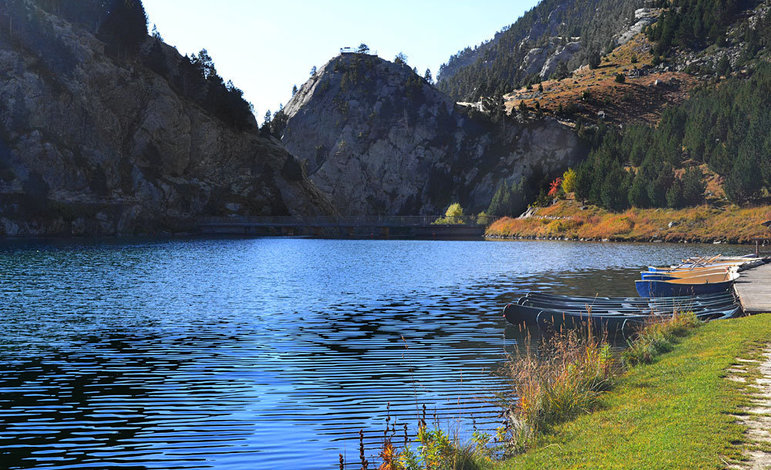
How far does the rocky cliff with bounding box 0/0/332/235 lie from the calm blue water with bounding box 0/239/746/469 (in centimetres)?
8511

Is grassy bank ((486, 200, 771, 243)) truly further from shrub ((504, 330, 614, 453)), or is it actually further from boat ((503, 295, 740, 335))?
shrub ((504, 330, 614, 453))

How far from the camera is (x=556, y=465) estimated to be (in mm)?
10211

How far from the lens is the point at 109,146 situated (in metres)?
141

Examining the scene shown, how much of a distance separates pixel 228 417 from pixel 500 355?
37.4 feet

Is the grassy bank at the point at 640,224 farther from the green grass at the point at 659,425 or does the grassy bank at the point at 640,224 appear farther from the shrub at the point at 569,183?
the green grass at the point at 659,425

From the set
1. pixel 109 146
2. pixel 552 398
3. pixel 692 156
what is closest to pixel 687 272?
pixel 552 398

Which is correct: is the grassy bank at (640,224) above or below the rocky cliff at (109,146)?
below

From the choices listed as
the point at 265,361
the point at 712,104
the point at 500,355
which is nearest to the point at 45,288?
the point at 265,361

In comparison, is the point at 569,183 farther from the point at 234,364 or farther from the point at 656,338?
the point at 234,364

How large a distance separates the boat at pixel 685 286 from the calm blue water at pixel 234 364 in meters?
4.62

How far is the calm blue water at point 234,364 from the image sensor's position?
13547 mm

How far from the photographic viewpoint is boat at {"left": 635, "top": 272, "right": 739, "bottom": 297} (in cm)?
3397

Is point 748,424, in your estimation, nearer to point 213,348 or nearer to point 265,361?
point 265,361

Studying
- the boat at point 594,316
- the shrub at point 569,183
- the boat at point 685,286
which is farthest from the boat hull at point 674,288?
the shrub at point 569,183
